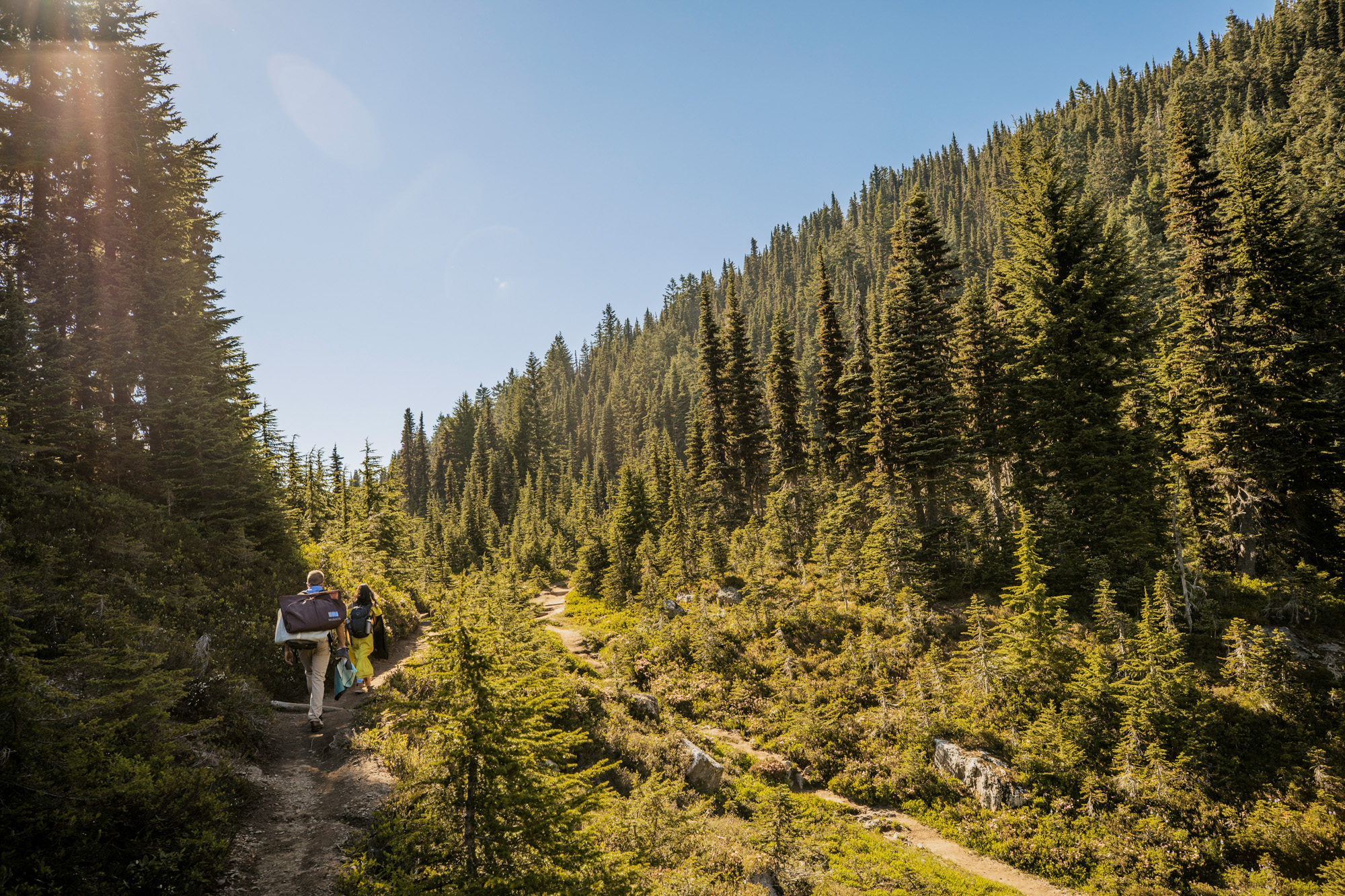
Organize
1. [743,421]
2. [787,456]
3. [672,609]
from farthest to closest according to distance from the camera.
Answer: [743,421], [787,456], [672,609]

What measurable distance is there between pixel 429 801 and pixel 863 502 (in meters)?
26.6

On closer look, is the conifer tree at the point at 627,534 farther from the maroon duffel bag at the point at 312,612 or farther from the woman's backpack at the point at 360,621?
the maroon duffel bag at the point at 312,612

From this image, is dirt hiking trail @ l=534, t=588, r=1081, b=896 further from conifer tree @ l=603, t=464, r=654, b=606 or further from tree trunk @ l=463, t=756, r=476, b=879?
conifer tree @ l=603, t=464, r=654, b=606

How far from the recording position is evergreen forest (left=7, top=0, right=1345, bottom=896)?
587 cm

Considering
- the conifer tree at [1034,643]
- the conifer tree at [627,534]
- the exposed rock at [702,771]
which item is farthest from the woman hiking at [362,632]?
the conifer tree at [627,534]

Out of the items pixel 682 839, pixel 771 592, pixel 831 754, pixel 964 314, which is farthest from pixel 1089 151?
pixel 682 839

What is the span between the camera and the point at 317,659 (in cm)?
953

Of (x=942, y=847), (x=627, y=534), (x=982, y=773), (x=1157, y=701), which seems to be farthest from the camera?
(x=627, y=534)

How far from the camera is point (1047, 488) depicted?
22.2 metres

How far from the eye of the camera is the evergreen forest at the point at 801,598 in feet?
19.3

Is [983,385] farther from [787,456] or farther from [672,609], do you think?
[672,609]

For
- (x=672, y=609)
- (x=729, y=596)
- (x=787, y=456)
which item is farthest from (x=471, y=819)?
(x=787, y=456)

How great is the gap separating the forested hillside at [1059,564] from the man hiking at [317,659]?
2.88 metres

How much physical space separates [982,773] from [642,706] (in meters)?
10.8
